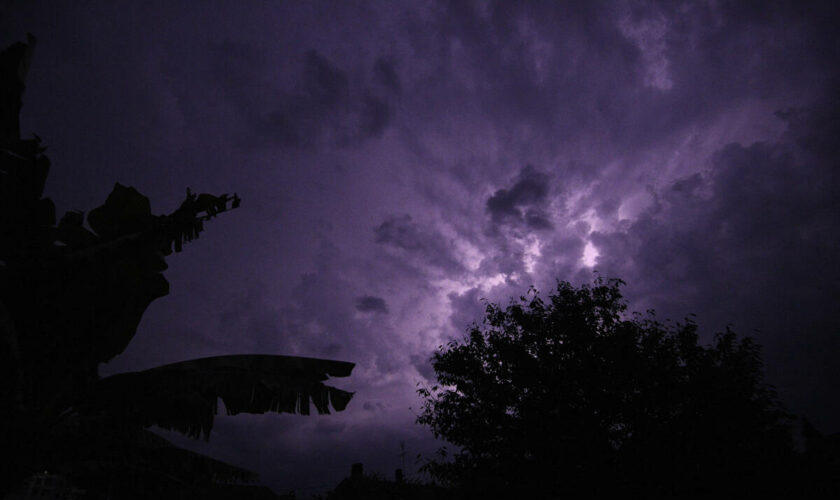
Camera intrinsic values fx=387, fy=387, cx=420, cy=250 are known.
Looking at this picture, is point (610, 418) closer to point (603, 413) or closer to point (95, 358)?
point (603, 413)

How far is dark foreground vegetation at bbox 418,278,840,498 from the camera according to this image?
39.7ft

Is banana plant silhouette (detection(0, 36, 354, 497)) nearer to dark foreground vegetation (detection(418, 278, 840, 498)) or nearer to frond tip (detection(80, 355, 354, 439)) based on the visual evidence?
frond tip (detection(80, 355, 354, 439))

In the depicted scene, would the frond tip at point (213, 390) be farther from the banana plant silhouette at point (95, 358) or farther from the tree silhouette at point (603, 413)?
the tree silhouette at point (603, 413)

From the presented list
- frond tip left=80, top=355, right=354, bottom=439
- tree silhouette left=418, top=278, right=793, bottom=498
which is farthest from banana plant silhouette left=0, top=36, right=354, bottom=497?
tree silhouette left=418, top=278, right=793, bottom=498

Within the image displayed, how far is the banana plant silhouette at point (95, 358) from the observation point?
4.38 meters

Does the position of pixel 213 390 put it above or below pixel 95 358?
below

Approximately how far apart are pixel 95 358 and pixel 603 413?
564 inches

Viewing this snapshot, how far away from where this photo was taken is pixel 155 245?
525 cm

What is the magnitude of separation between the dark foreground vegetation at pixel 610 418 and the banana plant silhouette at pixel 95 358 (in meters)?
10.1

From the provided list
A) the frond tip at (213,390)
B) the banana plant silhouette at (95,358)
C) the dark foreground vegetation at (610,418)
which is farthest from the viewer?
the dark foreground vegetation at (610,418)

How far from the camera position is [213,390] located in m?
5.10

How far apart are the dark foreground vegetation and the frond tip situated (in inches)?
393

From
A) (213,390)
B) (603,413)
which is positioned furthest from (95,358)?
(603,413)

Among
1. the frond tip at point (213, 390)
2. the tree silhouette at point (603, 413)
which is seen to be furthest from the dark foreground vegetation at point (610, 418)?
the frond tip at point (213, 390)
